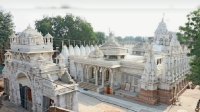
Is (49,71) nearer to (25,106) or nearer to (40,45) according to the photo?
(40,45)

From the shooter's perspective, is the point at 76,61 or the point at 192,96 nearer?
the point at 192,96

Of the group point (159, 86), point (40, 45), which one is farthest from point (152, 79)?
point (40, 45)

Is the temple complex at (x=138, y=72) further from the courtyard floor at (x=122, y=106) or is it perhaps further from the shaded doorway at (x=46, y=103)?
the shaded doorway at (x=46, y=103)

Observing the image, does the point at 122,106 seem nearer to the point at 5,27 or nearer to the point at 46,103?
the point at 46,103

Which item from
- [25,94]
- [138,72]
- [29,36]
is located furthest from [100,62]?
[25,94]

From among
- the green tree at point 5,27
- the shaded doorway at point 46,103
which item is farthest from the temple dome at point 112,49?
the green tree at point 5,27

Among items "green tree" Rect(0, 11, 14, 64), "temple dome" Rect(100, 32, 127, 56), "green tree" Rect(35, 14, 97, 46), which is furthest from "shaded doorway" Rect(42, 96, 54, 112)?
"green tree" Rect(35, 14, 97, 46)

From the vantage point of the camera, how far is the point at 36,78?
1678 centimetres

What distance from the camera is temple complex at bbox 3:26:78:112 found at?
15383mm

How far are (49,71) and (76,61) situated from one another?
10520 mm

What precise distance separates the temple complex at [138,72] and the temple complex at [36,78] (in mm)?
7459

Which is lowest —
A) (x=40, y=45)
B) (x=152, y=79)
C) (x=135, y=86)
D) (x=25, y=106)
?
(x=25, y=106)

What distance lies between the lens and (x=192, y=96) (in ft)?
72.3

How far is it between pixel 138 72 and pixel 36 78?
11.9 metres
